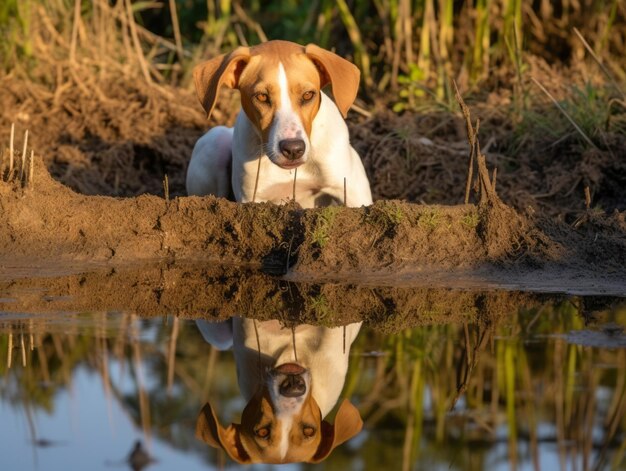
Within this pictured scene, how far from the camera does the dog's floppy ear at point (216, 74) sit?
20.8 feet

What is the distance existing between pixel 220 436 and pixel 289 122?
280cm

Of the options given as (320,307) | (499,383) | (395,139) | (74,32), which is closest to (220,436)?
(499,383)

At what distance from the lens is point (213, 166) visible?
7477 mm

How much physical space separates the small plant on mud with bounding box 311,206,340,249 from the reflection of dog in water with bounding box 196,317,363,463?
919mm

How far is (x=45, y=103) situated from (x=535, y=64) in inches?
150

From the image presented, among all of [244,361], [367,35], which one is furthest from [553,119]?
[244,361]

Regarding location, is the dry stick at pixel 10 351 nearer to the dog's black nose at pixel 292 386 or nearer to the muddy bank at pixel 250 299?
the muddy bank at pixel 250 299

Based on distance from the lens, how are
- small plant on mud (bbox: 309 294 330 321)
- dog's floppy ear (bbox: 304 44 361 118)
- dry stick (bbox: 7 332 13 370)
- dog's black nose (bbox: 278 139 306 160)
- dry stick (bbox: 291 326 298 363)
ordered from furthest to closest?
1. dog's floppy ear (bbox: 304 44 361 118)
2. dog's black nose (bbox: 278 139 306 160)
3. small plant on mud (bbox: 309 294 330 321)
4. dry stick (bbox: 291 326 298 363)
5. dry stick (bbox: 7 332 13 370)

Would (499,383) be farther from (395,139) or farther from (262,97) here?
(395,139)

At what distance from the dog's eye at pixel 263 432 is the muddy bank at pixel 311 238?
2.05 m

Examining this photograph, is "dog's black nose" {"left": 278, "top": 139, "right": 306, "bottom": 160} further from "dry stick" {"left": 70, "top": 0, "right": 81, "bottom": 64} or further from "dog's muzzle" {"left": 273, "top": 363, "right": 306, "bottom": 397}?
"dry stick" {"left": 70, "top": 0, "right": 81, "bottom": 64}

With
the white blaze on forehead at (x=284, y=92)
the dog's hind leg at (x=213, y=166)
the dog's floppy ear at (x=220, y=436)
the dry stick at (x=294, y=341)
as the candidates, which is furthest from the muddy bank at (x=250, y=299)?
the dog's hind leg at (x=213, y=166)

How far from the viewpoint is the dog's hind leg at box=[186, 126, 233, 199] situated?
748 cm

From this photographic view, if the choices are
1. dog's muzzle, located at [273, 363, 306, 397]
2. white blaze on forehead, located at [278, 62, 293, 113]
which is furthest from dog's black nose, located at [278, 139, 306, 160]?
dog's muzzle, located at [273, 363, 306, 397]
